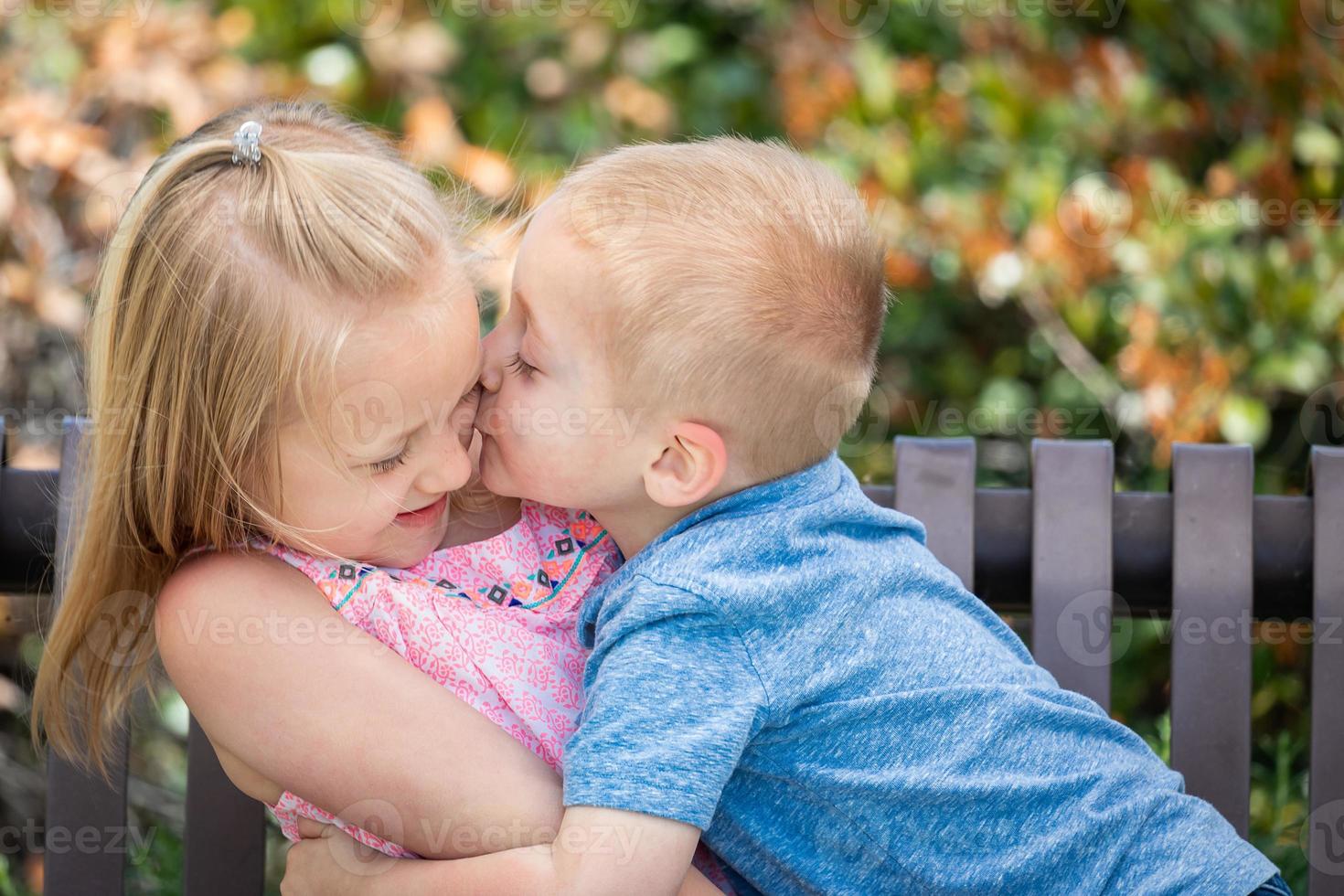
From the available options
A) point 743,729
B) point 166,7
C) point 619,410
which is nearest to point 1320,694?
point 743,729

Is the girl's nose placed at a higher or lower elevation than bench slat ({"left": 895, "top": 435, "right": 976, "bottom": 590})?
higher

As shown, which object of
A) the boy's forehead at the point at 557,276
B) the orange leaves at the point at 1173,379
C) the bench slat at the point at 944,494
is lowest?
the orange leaves at the point at 1173,379

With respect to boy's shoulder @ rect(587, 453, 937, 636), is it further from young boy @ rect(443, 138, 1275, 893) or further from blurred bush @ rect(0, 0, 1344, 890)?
blurred bush @ rect(0, 0, 1344, 890)

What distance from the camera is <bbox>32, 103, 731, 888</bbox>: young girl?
4.96 ft

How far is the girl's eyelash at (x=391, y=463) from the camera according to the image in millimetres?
1580

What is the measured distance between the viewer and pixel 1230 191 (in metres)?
3.32

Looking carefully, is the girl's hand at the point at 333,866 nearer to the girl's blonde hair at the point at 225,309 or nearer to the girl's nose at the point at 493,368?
the girl's blonde hair at the point at 225,309

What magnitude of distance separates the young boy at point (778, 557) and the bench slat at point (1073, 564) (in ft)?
1.17

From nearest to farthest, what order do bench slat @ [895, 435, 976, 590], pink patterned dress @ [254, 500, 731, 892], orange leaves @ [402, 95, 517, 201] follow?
1. pink patterned dress @ [254, 500, 731, 892]
2. bench slat @ [895, 435, 976, 590]
3. orange leaves @ [402, 95, 517, 201]

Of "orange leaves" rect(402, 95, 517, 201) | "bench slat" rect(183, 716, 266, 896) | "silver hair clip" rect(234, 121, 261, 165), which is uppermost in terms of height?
Answer: "silver hair clip" rect(234, 121, 261, 165)

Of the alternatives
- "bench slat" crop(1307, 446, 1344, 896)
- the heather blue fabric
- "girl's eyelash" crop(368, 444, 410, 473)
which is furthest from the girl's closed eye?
"bench slat" crop(1307, 446, 1344, 896)

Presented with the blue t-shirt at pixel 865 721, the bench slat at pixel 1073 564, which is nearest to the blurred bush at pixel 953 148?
the bench slat at pixel 1073 564

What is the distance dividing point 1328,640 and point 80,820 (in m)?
1.87

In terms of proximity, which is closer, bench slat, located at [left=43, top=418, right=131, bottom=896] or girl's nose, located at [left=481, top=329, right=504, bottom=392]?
girl's nose, located at [left=481, top=329, right=504, bottom=392]
